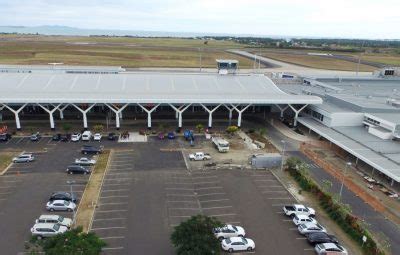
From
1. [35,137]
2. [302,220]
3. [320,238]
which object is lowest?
[320,238]

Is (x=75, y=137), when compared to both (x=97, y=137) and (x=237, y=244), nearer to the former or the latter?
(x=97, y=137)

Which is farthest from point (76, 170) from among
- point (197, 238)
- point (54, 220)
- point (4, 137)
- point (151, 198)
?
point (197, 238)

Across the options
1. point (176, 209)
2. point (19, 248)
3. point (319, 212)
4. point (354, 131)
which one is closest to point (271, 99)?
point (354, 131)

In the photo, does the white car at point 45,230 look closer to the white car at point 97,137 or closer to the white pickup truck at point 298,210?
the white pickup truck at point 298,210

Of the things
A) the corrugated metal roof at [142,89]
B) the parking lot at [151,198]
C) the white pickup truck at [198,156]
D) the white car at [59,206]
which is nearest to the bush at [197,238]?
the parking lot at [151,198]

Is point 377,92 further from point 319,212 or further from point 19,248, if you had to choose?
point 19,248

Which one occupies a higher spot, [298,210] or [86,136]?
[86,136]
